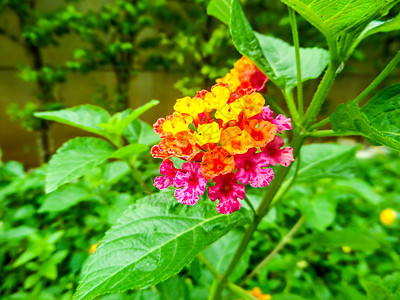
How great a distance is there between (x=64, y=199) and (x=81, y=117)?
28cm

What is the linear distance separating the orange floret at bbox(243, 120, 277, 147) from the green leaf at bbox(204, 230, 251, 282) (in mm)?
435

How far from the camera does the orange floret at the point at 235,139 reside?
0.96 feet

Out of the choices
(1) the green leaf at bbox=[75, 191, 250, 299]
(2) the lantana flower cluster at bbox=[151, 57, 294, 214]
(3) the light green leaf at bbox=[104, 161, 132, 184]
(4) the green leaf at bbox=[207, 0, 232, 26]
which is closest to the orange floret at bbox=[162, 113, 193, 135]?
(2) the lantana flower cluster at bbox=[151, 57, 294, 214]

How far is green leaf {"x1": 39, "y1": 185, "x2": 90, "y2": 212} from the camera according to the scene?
0.67 m

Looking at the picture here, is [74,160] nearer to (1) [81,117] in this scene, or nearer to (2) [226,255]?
(1) [81,117]

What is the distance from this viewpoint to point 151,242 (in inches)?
13.0

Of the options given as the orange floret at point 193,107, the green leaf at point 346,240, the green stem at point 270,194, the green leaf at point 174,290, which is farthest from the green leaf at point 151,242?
the green leaf at point 346,240

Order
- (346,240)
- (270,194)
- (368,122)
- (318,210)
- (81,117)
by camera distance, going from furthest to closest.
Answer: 1. (318,210)
2. (346,240)
3. (81,117)
4. (270,194)
5. (368,122)

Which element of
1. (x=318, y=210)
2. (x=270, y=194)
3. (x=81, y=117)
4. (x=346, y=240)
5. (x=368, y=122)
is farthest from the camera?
(x=318, y=210)

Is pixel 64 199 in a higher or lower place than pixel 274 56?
lower

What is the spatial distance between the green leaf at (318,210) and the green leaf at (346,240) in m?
0.02

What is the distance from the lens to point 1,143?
7.79 feet

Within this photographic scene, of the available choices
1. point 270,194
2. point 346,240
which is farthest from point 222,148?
point 346,240

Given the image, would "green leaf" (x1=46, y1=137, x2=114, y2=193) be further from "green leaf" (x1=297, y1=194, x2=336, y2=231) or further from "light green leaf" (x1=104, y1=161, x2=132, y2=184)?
"green leaf" (x1=297, y1=194, x2=336, y2=231)
